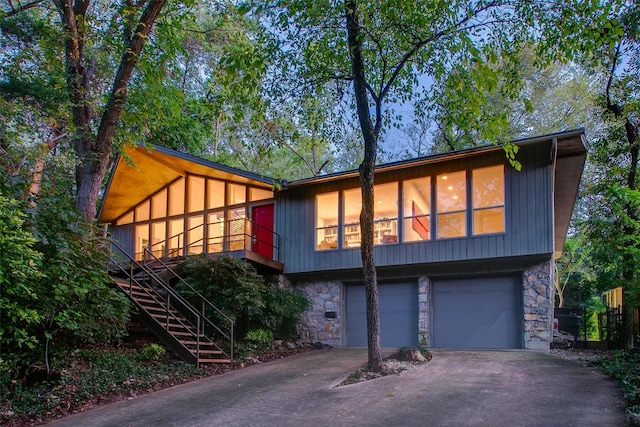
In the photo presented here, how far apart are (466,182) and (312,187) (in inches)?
172

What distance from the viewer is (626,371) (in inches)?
308

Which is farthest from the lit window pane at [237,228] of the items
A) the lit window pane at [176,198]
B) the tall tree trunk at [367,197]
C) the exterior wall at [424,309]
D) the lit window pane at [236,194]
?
the tall tree trunk at [367,197]

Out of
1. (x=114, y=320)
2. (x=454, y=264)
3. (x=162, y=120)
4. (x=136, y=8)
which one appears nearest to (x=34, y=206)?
(x=114, y=320)

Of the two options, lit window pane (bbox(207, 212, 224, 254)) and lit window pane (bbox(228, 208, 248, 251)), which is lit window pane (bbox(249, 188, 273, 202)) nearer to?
lit window pane (bbox(228, 208, 248, 251))

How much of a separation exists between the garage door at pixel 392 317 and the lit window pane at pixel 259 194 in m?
3.99

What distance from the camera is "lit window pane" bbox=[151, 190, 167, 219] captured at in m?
18.1

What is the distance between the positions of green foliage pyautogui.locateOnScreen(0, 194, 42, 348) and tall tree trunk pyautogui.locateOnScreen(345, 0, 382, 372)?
5061 millimetres

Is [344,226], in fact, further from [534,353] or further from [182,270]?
[534,353]

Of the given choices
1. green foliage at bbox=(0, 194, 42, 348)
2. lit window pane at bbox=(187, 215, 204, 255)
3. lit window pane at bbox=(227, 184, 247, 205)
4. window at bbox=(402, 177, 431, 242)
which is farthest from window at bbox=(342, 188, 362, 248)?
green foliage at bbox=(0, 194, 42, 348)

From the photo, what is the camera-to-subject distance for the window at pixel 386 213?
43.2 ft

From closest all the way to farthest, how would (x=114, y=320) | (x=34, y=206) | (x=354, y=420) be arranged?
(x=354, y=420)
(x=34, y=206)
(x=114, y=320)

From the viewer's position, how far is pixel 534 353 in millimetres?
10570

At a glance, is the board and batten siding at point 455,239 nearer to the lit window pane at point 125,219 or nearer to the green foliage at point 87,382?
the green foliage at point 87,382

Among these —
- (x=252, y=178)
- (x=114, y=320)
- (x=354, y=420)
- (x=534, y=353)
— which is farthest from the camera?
(x=252, y=178)
